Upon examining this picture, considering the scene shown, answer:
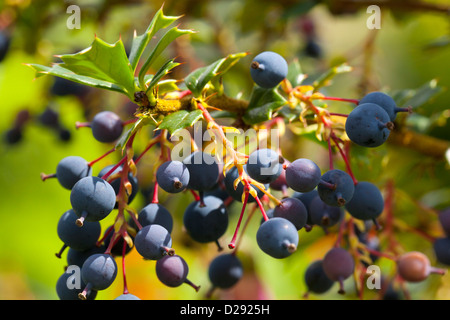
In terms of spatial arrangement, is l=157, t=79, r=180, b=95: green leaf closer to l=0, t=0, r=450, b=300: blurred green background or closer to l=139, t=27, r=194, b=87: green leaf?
l=139, t=27, r=194, b=87: green leaf

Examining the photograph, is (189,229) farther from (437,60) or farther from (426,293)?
(437,60)

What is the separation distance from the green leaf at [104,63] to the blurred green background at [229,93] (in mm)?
554

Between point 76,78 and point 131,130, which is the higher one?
point 76,78

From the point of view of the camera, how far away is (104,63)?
2.90 feet

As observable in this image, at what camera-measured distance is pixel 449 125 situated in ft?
6.36

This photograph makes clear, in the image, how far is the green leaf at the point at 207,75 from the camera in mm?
920

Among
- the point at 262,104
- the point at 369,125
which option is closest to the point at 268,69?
the point at 262,104

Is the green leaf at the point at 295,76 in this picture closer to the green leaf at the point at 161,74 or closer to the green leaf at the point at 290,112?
the green leaf at the point at 290,112

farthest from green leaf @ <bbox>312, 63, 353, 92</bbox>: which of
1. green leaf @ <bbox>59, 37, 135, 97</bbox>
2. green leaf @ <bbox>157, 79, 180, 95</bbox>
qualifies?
green leaf @ <bbox>59, 37, 135, 97</bbox>

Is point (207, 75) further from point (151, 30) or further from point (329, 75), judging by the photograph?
point (329, 75)

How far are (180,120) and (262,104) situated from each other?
0.22 m

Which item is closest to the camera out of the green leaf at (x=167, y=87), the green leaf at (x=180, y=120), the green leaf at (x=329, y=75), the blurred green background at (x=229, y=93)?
the green leaf at (x=180, y=120)

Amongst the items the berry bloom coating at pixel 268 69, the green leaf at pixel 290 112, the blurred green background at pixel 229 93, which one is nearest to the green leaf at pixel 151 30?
the berry bloom coating at pixel 268 69

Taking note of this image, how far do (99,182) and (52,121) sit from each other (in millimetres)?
1240
